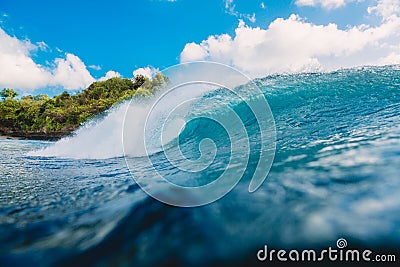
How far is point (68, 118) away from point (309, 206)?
4423 centimetres

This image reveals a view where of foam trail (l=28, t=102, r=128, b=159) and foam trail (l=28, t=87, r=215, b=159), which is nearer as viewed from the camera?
foam trail (l=28, t=87, r=215, b=159)

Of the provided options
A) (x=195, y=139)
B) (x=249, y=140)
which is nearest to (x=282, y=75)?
(x=195, y=139)

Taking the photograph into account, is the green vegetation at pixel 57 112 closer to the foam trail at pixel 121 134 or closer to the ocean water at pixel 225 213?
the foam trail at pixel 121 134

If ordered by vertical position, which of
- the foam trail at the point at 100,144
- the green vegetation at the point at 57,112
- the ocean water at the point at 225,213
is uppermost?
the green vegetation at the point at 57,112

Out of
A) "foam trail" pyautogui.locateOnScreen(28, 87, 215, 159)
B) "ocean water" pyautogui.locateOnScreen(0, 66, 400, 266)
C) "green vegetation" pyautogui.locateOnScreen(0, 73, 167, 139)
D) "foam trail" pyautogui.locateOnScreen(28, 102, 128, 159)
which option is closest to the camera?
"ocean water" pyautogui.locateOnScreen(0, 66, 400, 266)

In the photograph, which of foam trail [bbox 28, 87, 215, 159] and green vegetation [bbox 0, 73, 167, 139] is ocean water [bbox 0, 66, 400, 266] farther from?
green vegetation [bbox 0, 73, 167, 139]

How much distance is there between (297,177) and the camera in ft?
7.68

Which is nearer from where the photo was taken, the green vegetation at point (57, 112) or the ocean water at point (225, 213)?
the ocean water at point (225, 213)

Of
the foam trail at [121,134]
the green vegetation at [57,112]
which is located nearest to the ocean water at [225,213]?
the foam trail at [121,134]

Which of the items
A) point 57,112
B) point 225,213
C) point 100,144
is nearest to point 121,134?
point 100,144

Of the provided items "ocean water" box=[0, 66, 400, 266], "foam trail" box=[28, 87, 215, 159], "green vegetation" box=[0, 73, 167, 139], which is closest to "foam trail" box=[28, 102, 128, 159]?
"foam trail" box=[28, 87, 215, 159]

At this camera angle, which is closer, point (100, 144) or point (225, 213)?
point (225, 213)

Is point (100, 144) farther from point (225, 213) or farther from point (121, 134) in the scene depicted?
point (225, 213)

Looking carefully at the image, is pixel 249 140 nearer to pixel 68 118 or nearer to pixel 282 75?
pixel 282 75
